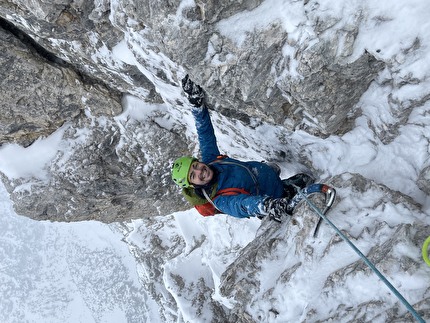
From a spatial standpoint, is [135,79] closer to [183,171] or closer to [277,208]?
[183,171]

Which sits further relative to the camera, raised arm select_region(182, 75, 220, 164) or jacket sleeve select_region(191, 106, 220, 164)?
jacket sleeve select_region(191, 106, 220, 164)

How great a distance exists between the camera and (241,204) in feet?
19.2

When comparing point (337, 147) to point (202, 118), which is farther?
point (202, 118)

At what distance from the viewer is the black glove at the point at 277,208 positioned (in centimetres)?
559

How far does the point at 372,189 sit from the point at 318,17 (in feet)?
7.41

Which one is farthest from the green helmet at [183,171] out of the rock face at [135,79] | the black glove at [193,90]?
the rock face at [135,79]

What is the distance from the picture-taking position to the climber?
5785mm

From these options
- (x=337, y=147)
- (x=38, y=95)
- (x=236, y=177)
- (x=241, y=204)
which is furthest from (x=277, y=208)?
(x=38, y=95)

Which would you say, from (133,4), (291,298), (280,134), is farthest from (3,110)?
(291,298)

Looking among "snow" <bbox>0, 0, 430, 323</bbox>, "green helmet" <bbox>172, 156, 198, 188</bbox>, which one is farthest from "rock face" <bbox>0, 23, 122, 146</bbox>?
"green helmet" <bbox>172, 156, 198, 188</bbox>

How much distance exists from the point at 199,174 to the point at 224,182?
0.48 meters

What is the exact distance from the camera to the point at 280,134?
22.6 feet

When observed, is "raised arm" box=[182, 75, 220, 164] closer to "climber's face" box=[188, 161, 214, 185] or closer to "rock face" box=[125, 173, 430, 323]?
"climber's face" box=[188, 161, 214, 185]

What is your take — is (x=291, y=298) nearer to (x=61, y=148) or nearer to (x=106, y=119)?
(x=106, y=119)
